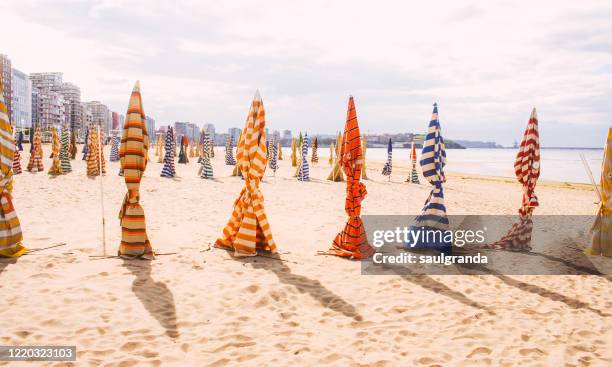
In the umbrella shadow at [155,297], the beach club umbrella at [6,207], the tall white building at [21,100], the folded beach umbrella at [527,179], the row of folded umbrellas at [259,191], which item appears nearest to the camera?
the umbrella shadow at [155,297]

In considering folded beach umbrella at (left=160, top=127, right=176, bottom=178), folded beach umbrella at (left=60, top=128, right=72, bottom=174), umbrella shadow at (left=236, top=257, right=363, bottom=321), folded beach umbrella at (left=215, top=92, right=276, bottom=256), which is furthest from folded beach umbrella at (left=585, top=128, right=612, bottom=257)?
folded beach umbrella at (left=60, top=128, right=72, bottom=174)

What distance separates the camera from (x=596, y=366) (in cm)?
395

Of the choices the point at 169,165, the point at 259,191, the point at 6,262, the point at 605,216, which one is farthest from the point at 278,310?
the point at 169,165

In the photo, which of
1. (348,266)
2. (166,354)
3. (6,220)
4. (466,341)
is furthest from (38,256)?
(466,341)

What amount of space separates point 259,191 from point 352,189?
5.87 feet

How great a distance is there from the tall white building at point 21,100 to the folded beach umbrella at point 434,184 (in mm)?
99020

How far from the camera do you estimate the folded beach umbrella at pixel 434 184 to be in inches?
294

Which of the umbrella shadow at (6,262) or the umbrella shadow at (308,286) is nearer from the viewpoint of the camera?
the umbrella shadow at (308,286)

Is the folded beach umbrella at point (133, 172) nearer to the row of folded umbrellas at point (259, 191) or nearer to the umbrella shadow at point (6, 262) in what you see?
the row of folded umbrellas at point (259, 191)

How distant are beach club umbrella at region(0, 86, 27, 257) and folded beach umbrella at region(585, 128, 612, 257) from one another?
11.1m

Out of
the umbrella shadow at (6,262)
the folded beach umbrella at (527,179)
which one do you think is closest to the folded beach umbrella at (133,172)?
the umbrella shadow at (6,262)

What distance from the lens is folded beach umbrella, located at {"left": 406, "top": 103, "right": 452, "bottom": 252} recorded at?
7477mm

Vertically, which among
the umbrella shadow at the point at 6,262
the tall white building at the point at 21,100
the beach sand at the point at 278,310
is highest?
the tall white building at the point at 21,100

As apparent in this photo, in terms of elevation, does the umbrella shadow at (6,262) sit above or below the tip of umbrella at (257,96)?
below
